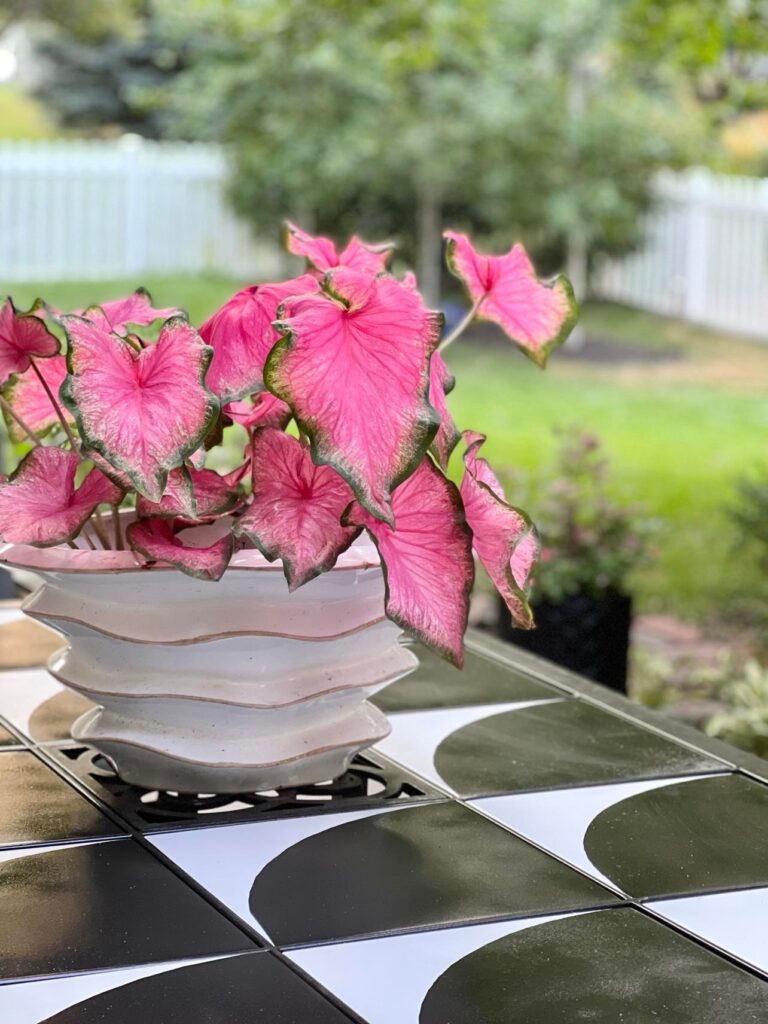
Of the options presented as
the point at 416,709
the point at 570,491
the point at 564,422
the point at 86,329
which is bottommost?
the point at 564,422

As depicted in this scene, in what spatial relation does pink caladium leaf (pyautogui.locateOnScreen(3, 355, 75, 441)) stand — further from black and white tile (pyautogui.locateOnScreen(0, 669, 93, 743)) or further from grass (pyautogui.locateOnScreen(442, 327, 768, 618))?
grass (pyautogui.locateOnScreen(442, 327, 768, 618))

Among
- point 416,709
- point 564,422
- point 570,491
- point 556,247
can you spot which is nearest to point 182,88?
point 556,247

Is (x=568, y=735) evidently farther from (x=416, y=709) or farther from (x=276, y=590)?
(x=276, y=590)

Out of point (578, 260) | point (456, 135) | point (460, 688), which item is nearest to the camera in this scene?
point (460, 688)

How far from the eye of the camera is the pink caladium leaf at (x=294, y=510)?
92 centimetres

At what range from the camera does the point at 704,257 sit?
988 centimetres

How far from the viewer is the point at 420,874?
930 mm

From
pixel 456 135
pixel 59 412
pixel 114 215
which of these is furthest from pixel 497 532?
pixel 114 215

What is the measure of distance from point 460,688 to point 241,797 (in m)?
0.34

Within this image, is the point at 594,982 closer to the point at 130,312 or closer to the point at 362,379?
the point at 362,379

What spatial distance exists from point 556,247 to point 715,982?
9765 millimetres

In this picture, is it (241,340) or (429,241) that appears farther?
(429,241)

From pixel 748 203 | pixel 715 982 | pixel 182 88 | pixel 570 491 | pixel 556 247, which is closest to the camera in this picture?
pixel 715 982

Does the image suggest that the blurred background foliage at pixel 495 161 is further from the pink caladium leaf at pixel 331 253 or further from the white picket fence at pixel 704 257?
the pink caladium leaf at pixel 331 253
